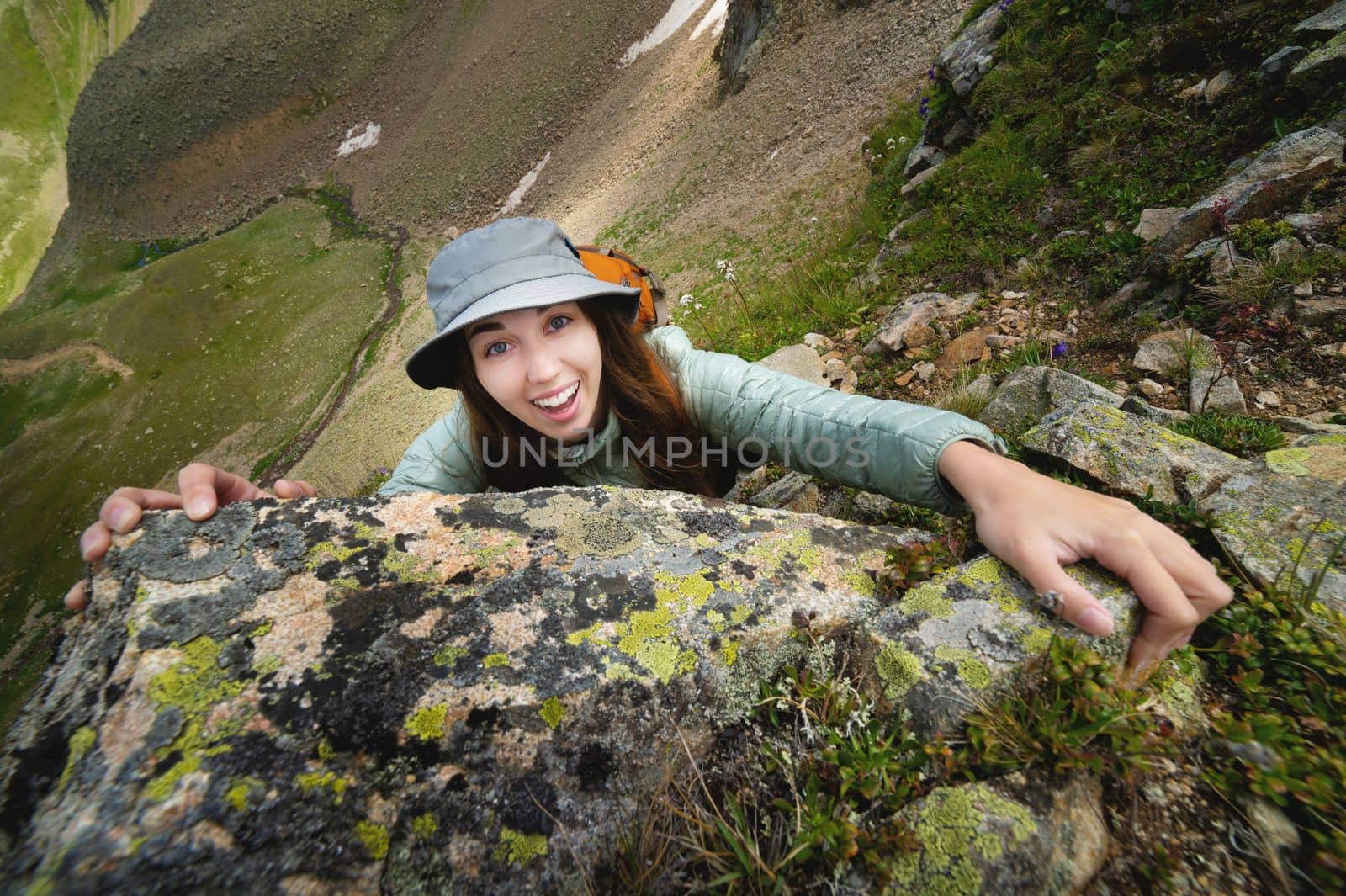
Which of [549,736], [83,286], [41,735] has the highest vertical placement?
[83,286]

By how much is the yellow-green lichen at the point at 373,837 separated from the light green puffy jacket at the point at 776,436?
1.48 metres

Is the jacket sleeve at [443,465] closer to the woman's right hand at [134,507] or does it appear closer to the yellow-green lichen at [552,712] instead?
the woman's right hand at [134,507]

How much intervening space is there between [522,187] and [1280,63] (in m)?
34.6

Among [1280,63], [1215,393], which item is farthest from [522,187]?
[1215,393]

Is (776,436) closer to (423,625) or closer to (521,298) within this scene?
(521,298)

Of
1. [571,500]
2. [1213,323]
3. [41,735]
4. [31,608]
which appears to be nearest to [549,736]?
[571,500]

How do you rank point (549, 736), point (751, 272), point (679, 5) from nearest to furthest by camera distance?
1. point (549, 736)
2. point (751, 272)
3. point (679, 5)

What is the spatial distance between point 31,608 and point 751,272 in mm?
30522

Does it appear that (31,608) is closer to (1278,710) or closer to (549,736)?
(549,736)

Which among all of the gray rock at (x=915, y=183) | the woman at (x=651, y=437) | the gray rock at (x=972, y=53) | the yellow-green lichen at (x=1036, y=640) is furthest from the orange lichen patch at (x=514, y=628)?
A: the gray rock at (x=972, y=53)

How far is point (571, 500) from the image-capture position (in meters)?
2.21

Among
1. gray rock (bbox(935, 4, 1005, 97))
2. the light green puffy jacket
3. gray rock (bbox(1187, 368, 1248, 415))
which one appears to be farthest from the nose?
gray rock (bbox(935, 4, 1005, 97))

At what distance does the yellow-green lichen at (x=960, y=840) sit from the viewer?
1.13m

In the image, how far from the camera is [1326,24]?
3.86 m
